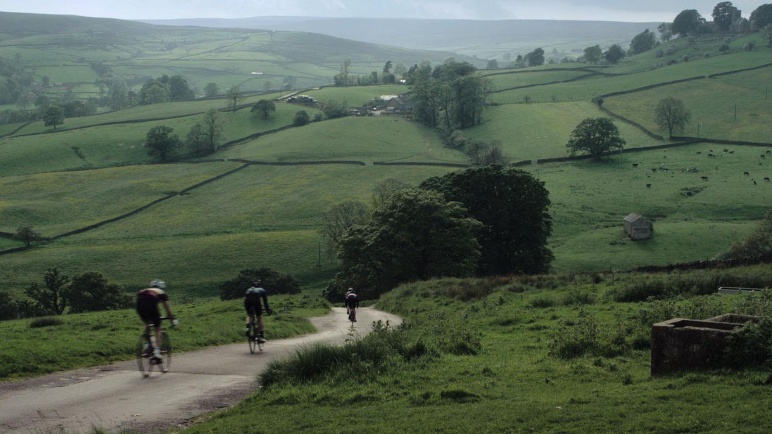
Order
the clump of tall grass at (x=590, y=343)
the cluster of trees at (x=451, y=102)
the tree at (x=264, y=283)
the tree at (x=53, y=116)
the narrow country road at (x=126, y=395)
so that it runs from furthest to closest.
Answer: the tree at (x=53, y=116)
the cluster of trees at (x=451, y=102)
the tree at (x=264, y=283)
the clump of tall grass at (x=590, y=343)
the narrow country road at (x=126, y=395)

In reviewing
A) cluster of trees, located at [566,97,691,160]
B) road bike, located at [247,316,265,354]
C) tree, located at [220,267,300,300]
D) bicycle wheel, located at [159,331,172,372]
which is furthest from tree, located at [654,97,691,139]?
bicycle wheel, located at [159,331,172,372]

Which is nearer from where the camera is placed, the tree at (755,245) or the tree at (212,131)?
the tree at (755,245)

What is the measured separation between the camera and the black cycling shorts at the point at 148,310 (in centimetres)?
2070

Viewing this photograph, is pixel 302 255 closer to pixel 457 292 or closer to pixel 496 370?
pixel 457 292

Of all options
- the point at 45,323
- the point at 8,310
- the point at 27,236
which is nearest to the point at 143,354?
the point at 45,323

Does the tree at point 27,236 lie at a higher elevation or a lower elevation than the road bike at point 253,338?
lower

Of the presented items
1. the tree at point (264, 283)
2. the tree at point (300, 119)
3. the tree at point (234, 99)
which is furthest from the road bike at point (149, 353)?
the tree at point (234, 99)

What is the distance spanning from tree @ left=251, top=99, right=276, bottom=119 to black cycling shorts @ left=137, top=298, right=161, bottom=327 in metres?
148

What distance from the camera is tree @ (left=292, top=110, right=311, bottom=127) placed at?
16125cm

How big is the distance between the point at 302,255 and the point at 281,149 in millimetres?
53901

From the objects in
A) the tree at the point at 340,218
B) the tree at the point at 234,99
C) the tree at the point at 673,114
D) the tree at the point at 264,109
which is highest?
the tree at the point at 234,99

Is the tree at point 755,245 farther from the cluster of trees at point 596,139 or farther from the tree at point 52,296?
the cluster of trees at point 596,139

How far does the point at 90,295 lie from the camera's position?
62875 mm

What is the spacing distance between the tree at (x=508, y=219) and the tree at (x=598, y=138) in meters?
54.6
